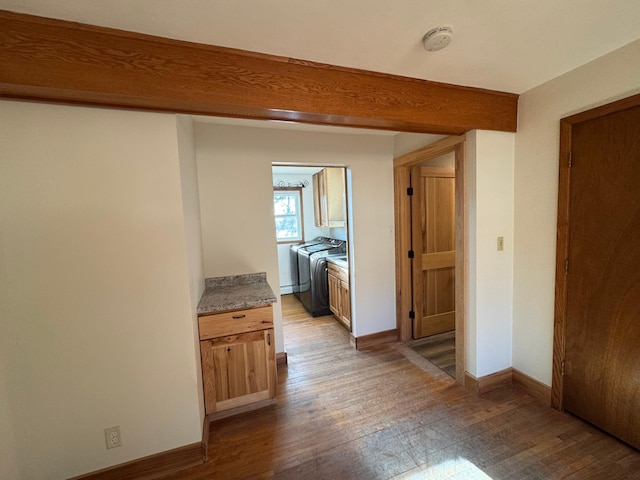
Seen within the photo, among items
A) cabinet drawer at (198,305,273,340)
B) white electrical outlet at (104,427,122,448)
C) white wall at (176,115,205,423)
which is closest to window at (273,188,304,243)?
white wall at (176,115,205,423)

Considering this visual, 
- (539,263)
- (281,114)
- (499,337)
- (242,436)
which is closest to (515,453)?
(499,337)

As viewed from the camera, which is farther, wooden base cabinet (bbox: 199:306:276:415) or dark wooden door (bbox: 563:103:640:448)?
wooden base cabinet (bbox: 199:306:276:415)

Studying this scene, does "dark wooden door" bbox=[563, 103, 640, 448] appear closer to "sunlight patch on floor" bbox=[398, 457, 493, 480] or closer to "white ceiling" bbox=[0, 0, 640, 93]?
"white ceiling" bbox=[0, 0, 640, 93]

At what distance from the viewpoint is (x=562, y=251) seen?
180cm

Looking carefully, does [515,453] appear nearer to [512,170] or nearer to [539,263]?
[539,263]

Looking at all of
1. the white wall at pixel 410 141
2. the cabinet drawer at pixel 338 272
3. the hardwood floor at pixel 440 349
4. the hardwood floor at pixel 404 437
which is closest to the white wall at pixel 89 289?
the hardwood floor at pixel 404 437

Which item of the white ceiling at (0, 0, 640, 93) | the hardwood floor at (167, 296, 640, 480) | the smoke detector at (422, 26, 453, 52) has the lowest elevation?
the hardwood floor at (167, 296, 640, 480)

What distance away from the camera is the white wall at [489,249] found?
200cm

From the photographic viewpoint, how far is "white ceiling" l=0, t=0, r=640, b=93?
1081 mm

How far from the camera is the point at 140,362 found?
147cm

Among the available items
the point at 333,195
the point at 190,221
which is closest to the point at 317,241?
the point at 333,195

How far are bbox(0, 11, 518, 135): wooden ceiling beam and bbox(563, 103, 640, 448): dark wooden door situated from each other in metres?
0.78

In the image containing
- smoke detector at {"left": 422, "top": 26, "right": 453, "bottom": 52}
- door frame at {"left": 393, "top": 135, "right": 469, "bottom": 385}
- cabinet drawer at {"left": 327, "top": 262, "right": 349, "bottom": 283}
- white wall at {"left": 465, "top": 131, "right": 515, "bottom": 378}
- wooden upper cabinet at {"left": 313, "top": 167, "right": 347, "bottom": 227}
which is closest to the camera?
smoke detector at {"left": 422, "top": 26, "right": 453, "bottom": 52}

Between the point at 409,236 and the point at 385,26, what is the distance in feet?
6.94
